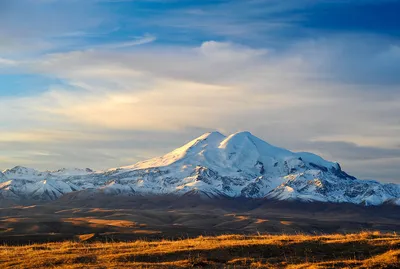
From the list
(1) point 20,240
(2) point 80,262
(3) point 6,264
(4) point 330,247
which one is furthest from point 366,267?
(1) point 20,240

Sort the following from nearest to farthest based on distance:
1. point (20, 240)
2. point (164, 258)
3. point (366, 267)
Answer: point (366, 267)
point (164, 258)
point (20, 240)

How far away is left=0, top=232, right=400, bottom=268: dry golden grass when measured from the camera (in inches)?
1100

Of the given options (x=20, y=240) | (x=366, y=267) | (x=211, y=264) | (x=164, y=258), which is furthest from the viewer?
(x=20, y=240)

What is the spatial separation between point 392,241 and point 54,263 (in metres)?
18.9

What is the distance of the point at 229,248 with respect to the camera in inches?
1254

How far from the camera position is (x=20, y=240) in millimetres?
73125

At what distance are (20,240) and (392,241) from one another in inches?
2098

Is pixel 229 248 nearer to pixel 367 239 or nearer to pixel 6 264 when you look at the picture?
pixel 367 239

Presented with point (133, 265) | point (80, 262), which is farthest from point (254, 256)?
point (80, 262)

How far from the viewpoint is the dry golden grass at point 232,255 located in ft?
91.7

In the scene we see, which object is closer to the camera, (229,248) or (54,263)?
(54,263)

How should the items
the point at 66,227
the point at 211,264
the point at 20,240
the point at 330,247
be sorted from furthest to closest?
1. the point at 66,227
2. the point at 20,240
3. the point at 330,247
4. the point at 211,264

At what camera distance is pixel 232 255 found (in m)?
31.0

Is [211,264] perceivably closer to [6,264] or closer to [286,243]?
[286,243]
